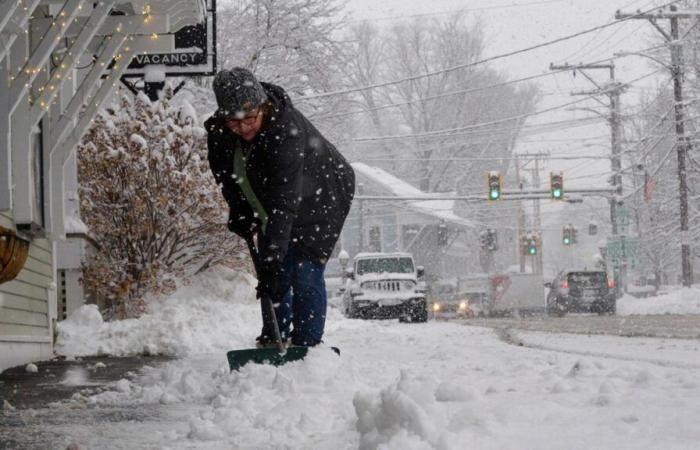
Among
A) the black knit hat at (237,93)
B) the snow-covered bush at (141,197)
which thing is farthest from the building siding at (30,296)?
the black knit hat at (237,93)

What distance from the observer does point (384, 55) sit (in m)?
49.6

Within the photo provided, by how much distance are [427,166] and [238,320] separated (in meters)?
40.3

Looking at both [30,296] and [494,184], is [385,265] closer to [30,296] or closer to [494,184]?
[494,184]

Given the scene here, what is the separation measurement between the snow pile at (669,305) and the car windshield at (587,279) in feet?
3.82

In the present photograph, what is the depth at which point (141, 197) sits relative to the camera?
1266 cm

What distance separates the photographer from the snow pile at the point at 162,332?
9500 mm

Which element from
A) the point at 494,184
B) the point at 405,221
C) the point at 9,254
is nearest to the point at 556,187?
the point at 494,184

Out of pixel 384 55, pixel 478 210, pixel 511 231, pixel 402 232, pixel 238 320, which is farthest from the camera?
pixel 511 231

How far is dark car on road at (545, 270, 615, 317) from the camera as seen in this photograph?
1115 inches

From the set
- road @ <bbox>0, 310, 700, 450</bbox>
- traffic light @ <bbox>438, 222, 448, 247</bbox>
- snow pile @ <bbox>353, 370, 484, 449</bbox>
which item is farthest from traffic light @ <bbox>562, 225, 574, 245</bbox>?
snow pile @ <bbox>353, 370, 484, 449</bbox>

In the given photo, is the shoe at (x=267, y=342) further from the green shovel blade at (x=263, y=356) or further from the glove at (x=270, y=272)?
the glove at (x=270, y=272)

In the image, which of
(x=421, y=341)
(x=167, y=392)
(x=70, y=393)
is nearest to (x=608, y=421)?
(x=167, y=392)

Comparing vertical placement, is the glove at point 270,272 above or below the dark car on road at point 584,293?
above

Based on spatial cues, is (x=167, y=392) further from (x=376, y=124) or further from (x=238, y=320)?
(x=376, y=124)
